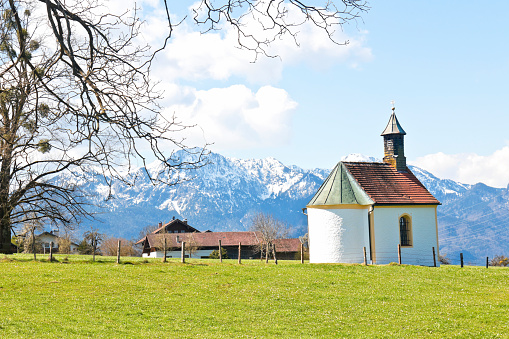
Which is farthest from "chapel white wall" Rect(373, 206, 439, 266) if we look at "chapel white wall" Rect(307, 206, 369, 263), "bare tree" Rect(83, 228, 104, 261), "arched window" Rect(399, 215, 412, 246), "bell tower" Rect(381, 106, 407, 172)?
"bare tree" Rect(83, 228, 104, 261)

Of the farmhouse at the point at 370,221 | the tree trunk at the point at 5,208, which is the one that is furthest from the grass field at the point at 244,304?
the farmhouse at the point at 370,221

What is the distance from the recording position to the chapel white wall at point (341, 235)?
32.4m

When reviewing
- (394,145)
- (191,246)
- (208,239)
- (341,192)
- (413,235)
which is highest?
(394,145)

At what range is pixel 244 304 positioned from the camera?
1655 centimetres

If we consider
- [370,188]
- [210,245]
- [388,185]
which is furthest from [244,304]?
[210,245]

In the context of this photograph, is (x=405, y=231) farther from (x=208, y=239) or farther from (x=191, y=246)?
(x=208, y=239)

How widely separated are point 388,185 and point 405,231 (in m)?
3.41

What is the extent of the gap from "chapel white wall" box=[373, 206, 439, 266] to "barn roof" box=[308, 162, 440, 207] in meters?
0.58

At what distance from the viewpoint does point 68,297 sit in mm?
16781

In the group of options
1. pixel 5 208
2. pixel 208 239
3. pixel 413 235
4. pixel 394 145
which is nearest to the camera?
pixel 5 208

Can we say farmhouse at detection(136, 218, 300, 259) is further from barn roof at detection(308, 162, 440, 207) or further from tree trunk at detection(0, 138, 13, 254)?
tree trunk at detection(0, 138, 13, 254)

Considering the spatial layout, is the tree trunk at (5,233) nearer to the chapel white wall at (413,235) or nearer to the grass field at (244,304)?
the grass field at (244,304)

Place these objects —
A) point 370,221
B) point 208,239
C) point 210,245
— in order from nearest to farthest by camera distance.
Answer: point 370,221 → point 210,245 → point 208,239

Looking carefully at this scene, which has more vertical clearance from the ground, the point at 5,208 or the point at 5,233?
the point at 5,208
